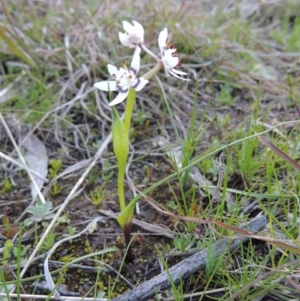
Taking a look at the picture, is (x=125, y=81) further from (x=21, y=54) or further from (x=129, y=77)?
(x=21, y=54)

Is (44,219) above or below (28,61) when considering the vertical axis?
below

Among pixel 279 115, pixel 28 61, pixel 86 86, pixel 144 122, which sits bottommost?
pixel 279 115

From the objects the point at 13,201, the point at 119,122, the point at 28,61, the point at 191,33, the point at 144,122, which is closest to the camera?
the point at 119,122

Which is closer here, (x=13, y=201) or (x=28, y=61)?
(x=13, y=201)

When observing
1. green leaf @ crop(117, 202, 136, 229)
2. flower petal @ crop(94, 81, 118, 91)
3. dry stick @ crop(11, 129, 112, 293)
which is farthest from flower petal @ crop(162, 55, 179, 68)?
dry stick @ crop(11, 129, 112, 293)

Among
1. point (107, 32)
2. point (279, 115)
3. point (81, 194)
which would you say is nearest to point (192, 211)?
point (81, 194)

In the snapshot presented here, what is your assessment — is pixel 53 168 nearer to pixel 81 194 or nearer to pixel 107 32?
pixel 81 194

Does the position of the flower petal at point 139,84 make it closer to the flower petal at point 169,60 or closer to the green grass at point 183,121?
the flower petal at point 169,60
